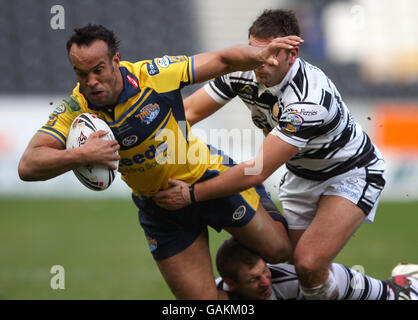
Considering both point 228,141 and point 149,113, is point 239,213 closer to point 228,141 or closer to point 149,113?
point 149,113

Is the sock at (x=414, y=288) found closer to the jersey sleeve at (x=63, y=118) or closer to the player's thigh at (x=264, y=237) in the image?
the player's thigh at (x=264, y=237)

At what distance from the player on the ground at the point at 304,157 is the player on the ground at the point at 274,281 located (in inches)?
10.2

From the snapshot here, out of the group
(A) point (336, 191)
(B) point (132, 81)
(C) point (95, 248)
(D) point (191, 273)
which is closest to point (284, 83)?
(A) point (336, 191)

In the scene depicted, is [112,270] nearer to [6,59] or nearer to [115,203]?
[115,203]

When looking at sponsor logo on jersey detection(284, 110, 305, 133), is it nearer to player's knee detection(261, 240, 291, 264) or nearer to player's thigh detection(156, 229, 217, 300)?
player's knee detection(261, 240, 291, 264)

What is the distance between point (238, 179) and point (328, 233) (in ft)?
2.74

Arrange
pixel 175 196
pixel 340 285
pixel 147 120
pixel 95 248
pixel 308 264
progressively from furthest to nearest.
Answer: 1. pixel 95 248
2. pixel 340 285
3. pixel 308 264
4. pixel 175 196
5. pixel 147 120

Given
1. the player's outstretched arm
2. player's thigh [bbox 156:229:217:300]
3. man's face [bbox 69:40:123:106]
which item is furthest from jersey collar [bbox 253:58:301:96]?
player's thigh [bbox 156:229:217:300]

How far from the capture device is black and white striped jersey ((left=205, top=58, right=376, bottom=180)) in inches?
157

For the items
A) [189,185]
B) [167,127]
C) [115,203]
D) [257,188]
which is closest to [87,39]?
[167,127]

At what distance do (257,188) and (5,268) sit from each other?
364cm

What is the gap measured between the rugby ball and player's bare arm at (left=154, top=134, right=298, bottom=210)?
543mm

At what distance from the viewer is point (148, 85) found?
3918 mm

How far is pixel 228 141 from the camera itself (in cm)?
1159
